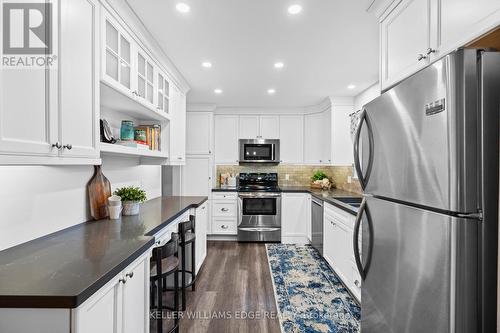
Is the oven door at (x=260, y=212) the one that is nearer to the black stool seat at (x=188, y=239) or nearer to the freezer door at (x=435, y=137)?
the black stool seat at (x=188, y=239)

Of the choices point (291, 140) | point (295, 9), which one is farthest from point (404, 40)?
point (291, 140)

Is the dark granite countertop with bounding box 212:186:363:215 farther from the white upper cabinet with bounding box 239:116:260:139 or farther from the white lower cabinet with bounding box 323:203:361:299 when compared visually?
the white upper cabinet with bounding box 239:116:260:139

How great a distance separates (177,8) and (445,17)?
1.69 metres

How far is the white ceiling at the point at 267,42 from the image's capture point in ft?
6.34

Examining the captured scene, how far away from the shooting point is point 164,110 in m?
2.91

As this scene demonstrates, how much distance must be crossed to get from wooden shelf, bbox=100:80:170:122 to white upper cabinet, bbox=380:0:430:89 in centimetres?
186

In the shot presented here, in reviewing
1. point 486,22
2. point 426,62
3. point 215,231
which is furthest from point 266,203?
point 486,22

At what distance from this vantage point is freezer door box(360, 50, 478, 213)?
89cm

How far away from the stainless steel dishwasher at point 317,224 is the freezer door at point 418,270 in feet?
7.32

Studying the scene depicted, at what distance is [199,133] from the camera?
15.9 feet

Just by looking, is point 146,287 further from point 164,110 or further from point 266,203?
point 266,203

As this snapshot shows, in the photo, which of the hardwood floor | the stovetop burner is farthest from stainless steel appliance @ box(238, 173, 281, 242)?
the hardwood floor

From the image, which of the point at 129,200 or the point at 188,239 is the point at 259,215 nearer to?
the point at 188,239

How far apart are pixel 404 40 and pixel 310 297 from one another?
2405 millimetres
